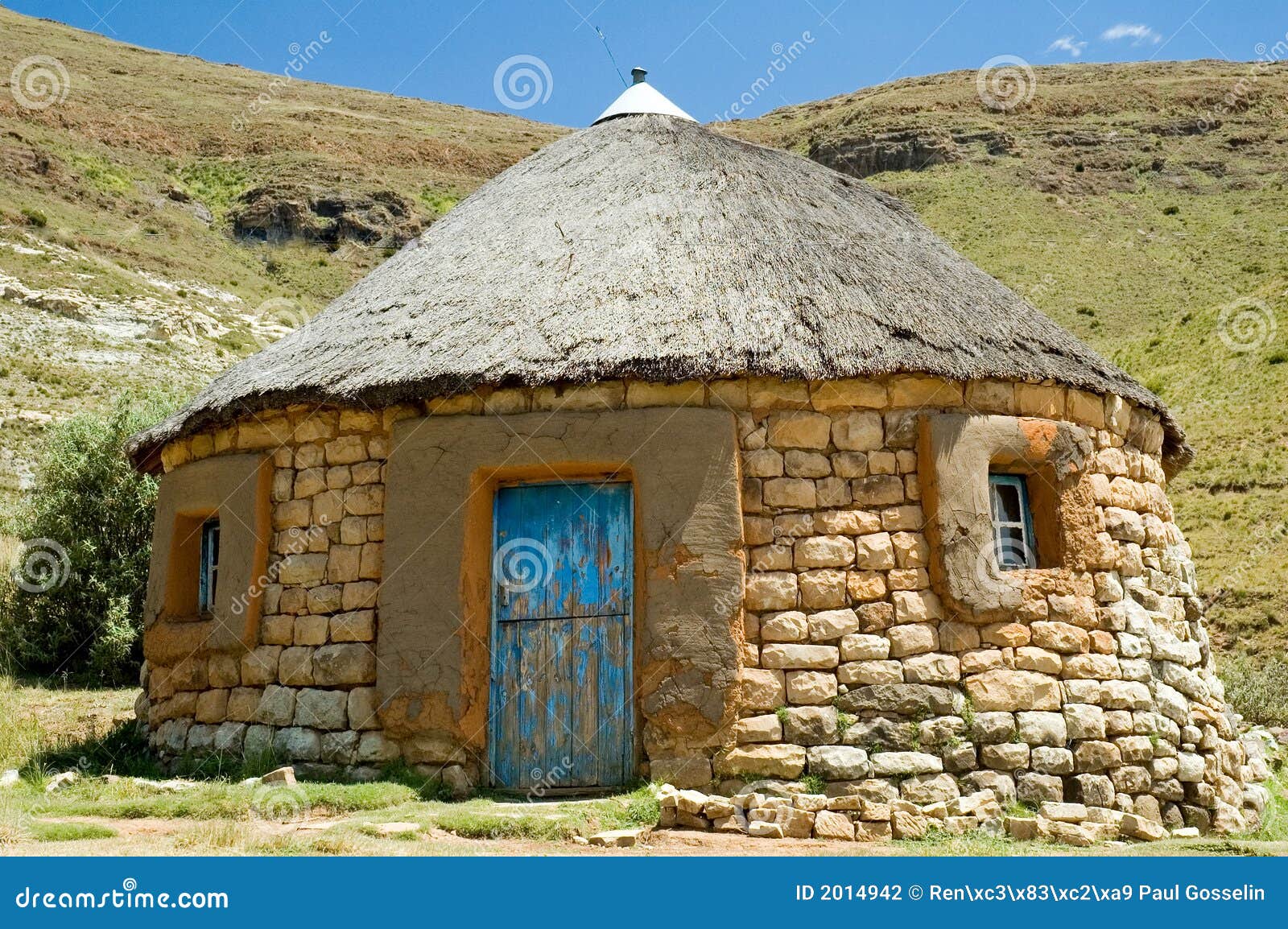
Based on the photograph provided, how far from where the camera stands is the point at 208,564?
873 cm

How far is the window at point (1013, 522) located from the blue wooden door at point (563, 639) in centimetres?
248

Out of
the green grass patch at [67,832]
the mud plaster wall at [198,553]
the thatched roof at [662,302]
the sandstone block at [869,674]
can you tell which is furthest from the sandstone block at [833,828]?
the mud plaster wall at [198,553]

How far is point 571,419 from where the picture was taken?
6.93m

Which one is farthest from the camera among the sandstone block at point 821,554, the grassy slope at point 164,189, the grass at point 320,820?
the grassy slope at point 164,189

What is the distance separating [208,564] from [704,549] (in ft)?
14.3

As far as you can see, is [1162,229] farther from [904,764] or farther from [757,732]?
[757,732]

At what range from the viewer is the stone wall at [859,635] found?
648 centimetres

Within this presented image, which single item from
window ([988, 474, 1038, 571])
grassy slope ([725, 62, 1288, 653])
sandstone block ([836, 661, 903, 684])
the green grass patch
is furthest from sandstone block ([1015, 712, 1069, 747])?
grassy slope ([725, 62, 1288, 653])

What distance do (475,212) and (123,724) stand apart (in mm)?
5184

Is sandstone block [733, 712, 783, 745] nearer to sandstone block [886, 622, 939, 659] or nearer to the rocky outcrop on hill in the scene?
sandstone block [886, 622, 939, 659]

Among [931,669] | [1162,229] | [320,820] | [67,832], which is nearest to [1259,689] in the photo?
[931,669]

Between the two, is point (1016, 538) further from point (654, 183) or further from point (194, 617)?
point (194, 617)

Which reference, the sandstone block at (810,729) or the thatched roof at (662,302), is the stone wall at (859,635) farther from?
the thatched roof at (662,302)

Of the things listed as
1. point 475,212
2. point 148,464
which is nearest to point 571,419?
point 475,212
